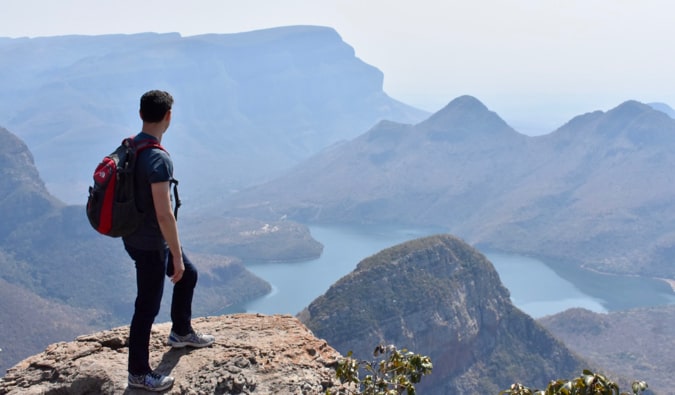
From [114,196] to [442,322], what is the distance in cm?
3689

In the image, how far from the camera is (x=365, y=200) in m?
156

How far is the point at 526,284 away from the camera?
337 ft

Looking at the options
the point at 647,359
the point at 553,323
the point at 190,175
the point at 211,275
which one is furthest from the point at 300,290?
the point at 190,175

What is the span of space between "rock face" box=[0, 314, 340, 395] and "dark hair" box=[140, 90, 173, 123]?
2248 mm

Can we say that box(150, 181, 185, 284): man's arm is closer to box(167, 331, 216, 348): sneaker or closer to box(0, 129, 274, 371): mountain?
box(167, 331, 216, 348): sneaker

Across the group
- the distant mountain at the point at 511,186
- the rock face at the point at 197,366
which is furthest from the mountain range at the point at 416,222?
the rock face at the point at 197,366

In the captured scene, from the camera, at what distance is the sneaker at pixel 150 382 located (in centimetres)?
546

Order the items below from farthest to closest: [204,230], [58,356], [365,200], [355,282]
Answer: [365,200], [204,230], [355,282], [58,356]

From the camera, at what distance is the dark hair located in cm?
538

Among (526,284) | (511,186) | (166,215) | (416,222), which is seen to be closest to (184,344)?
(166,215)

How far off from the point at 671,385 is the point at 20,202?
81.0 metres

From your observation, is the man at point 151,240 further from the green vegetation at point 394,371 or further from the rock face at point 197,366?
the green vegetation at point 394,371

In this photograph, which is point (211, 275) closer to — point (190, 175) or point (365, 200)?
point (365, 200)

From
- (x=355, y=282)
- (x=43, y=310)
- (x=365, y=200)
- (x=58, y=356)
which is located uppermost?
(x=365, y=200)
